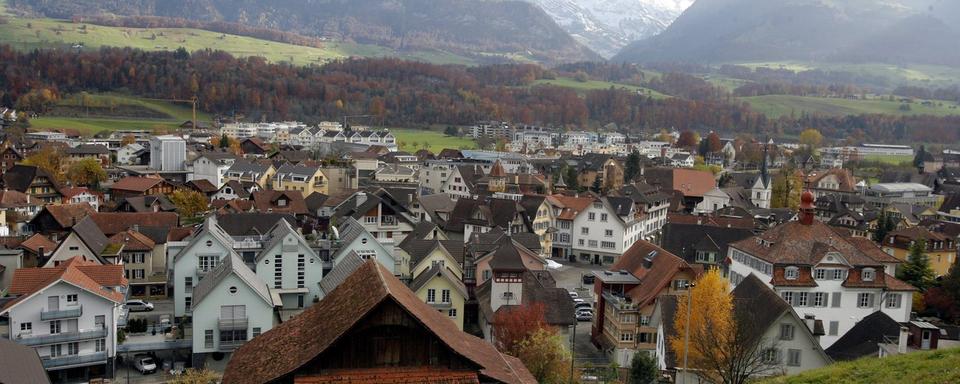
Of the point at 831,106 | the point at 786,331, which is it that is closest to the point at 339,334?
the point at 786,331

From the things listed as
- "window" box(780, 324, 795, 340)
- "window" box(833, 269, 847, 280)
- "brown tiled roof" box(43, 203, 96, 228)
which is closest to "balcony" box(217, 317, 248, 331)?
"window" box(780, 324, 795, 340)

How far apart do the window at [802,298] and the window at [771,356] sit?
23.5 feet

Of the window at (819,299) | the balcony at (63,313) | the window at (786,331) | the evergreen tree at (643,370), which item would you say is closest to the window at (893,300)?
the window at (819,299)

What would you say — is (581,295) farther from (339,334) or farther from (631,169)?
(631,169)

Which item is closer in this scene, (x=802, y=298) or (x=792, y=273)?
(x=792, y=273)

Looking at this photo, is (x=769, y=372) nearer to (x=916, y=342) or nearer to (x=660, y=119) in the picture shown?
(x=916, y=342)

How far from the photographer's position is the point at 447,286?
30703mm

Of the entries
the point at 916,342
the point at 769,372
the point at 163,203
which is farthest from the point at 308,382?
the point at 163,203

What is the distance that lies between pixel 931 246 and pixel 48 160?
6635 cm

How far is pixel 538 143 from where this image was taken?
414ft

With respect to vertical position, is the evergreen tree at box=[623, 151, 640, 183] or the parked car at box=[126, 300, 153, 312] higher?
the evergreen tree at box=[623, 151, 640, 183]

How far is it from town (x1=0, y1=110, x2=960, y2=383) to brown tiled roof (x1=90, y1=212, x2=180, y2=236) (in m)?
0.13

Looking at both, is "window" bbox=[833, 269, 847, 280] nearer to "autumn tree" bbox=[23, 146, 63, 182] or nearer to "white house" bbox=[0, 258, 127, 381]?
"white house" bbox=[0, 258, 127, 381]

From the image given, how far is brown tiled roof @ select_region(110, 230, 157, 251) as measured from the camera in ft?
117
